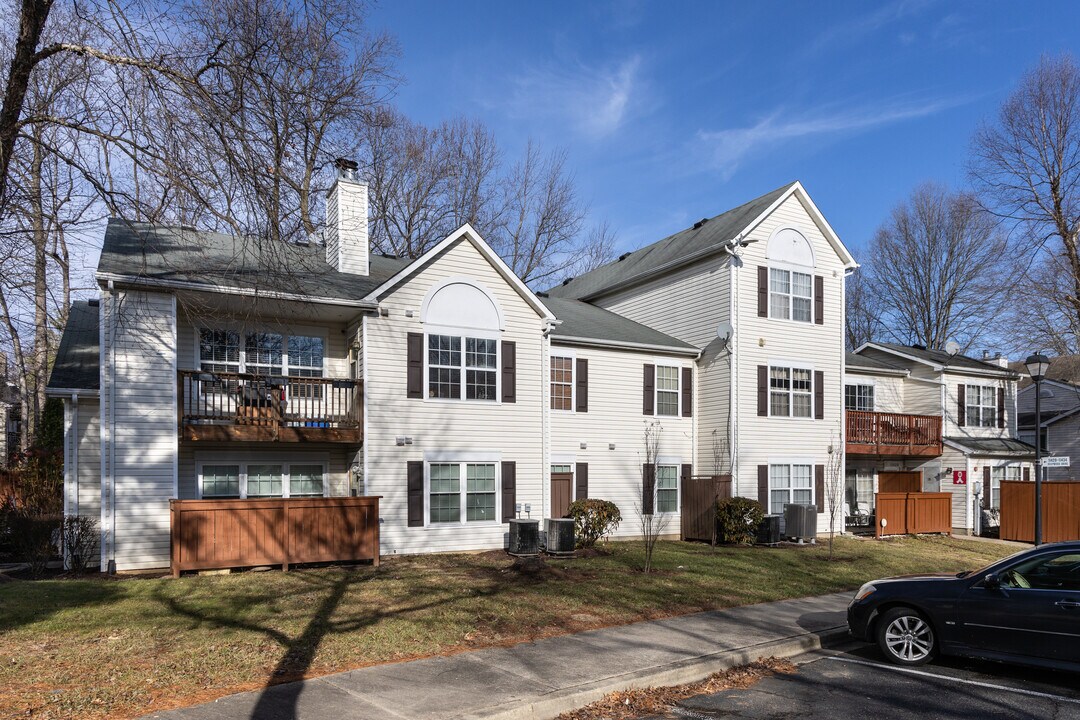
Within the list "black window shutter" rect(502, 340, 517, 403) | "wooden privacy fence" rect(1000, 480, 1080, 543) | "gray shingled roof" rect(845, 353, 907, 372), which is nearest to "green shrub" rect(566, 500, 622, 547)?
"black window shutter" rect(502, 340, 517, 403)

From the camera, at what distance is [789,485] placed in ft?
72.5

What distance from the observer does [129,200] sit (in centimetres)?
945

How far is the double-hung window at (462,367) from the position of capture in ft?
56.7

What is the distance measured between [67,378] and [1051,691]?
16711 millimetres

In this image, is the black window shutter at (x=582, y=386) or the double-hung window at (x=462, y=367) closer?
the double-hung window at (x=462, y=367)

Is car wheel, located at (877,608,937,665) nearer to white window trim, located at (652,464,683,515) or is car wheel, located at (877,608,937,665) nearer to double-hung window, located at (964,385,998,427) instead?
white window trim, located at (652,464,683,515)

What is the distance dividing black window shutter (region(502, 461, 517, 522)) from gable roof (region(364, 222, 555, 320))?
376cm

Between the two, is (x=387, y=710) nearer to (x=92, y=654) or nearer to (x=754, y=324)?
(x=92, y=654)

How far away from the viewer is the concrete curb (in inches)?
271

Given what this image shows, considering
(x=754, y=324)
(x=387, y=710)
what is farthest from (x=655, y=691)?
(x=754, y=324)

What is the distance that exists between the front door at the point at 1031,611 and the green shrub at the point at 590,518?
956 cm

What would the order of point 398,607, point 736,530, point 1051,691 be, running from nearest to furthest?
1. point 1051,691
2. point 398,607
3. point 736,530

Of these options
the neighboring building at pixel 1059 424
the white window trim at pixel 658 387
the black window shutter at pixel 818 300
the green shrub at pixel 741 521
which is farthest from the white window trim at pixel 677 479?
the neighboring building at pixel 1059 424

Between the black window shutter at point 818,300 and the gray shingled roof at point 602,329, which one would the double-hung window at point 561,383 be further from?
the black window shutter at point 818,300
